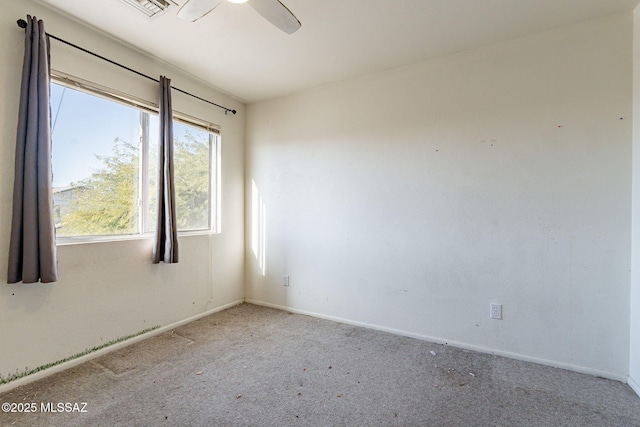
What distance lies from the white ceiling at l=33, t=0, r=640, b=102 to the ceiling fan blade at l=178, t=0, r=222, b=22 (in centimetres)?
43

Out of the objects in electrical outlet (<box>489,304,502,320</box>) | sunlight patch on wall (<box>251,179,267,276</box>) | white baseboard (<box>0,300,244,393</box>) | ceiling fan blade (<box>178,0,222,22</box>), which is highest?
ceiling fan blade (<box>178,0,222,22</box>)

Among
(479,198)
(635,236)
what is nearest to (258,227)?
(479,198)

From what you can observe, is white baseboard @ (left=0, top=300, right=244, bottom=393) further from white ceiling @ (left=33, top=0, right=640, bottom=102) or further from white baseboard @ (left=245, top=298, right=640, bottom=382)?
white ceiling @ (left=33, top=0, right=640, bottom=102)

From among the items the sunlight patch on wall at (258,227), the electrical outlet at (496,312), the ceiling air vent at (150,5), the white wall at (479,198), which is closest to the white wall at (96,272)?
the sunlight patch on wall at (258,227)

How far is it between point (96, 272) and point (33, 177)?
2.69ft

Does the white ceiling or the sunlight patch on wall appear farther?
the sunlight patch on wall

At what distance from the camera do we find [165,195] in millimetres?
2666

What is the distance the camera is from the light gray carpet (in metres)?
1.66

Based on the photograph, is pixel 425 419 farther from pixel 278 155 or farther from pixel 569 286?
pixel 278 155

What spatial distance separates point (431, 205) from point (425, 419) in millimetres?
1647

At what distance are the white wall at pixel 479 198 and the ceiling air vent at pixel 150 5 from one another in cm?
165

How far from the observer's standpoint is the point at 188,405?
1764 mm

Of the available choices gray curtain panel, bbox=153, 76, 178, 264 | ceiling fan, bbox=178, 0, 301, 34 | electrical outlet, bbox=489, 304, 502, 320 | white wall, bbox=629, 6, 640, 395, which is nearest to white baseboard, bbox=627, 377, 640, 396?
white wall, bbox=629, 6, 640, 395

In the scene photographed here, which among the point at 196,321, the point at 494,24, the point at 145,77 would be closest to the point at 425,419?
the point at 196,321
